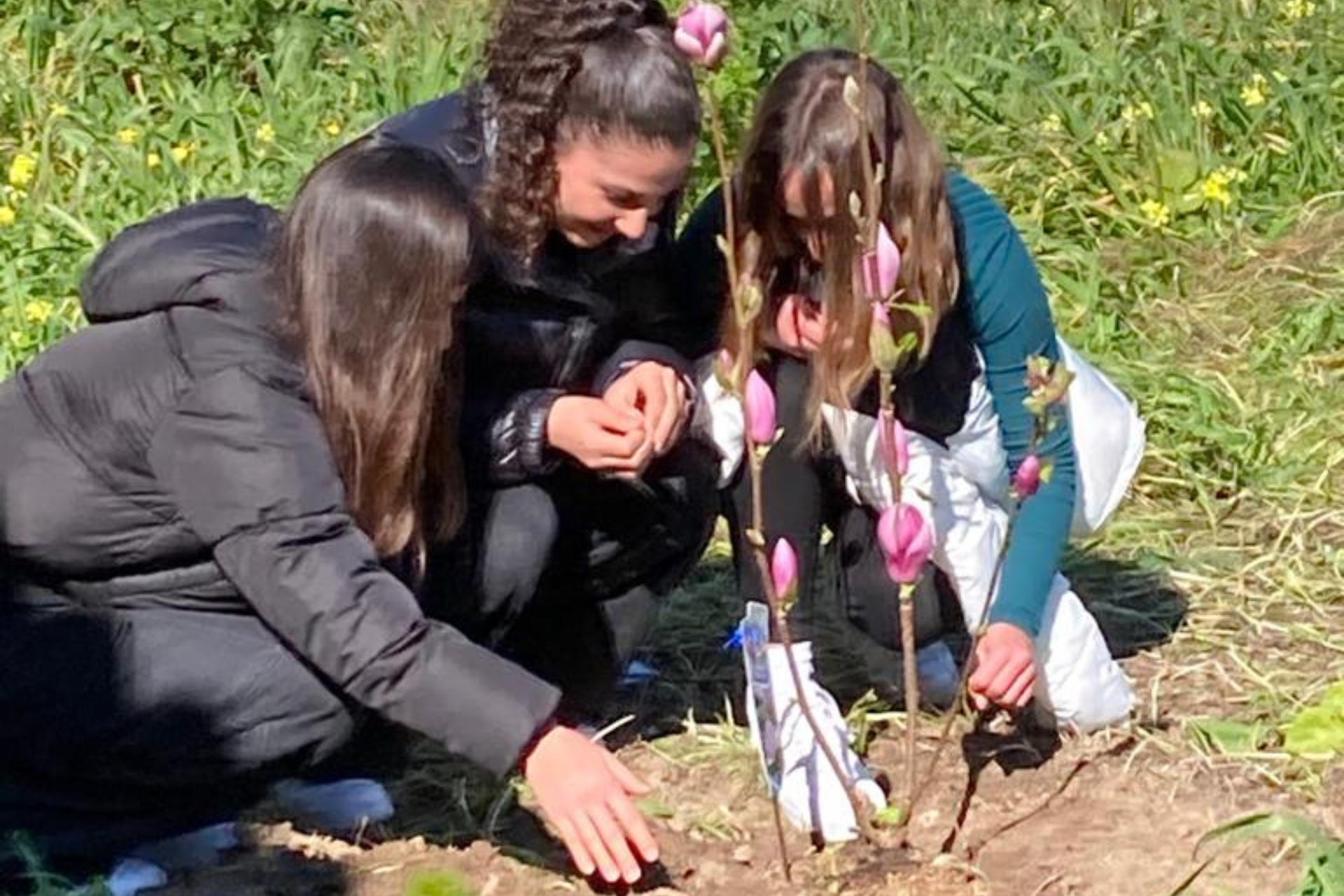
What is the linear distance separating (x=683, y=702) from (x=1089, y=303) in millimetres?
1669

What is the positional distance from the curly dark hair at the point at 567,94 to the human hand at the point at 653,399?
0.21 m

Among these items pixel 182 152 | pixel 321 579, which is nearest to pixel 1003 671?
pixel 321 579

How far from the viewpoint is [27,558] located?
117 inches

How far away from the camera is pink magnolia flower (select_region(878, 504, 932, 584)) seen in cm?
254

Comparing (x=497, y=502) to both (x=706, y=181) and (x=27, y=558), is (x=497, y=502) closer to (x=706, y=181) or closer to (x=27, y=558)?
(x=27, y=558)

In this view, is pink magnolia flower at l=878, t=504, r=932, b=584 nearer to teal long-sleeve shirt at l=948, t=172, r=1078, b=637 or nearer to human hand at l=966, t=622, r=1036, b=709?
human hand at l=966, t=622, r=1036, b=709

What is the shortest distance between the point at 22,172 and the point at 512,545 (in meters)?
2.39

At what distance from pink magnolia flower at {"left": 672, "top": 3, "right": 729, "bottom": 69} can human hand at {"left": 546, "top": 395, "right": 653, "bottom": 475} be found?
0.77 meters

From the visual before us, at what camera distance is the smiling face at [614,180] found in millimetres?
2896

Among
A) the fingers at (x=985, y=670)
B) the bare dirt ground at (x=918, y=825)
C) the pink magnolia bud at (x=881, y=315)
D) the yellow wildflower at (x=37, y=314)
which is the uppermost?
the pink magnolia bud at (x=881, y=315)

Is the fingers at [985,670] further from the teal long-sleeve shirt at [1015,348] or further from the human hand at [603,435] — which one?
the human hand at [603,435]

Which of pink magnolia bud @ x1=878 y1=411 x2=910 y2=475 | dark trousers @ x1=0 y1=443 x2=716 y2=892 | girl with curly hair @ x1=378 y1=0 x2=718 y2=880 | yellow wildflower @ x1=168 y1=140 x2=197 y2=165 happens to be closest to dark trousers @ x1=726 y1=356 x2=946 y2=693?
girl with curly hair @ x1=378 y1=0 x2=718 y2=880

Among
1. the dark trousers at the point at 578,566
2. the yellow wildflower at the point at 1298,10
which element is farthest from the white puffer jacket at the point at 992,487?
the yellow wildflower at the point at 1298,10

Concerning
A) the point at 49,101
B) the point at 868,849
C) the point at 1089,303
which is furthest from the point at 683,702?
the point at 49,101
